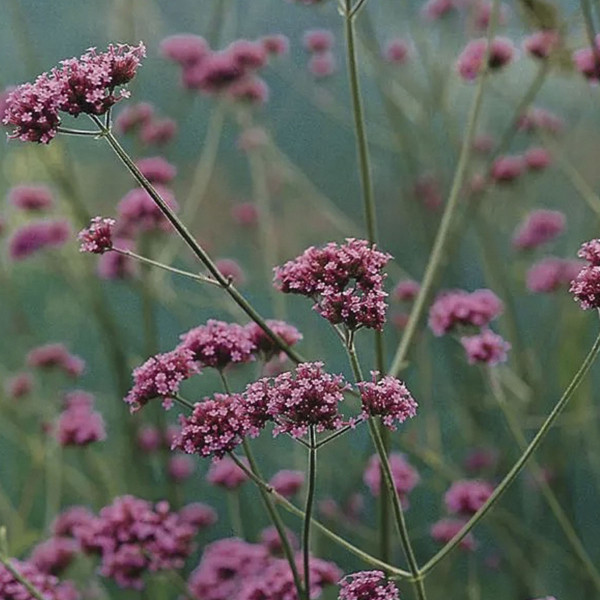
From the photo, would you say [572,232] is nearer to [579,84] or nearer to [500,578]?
[579,84]

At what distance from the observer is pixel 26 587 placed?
0.81 meters

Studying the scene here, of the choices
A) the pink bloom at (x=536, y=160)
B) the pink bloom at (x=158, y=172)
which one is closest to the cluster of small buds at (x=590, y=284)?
the pink bloom at (x=158, y=172)

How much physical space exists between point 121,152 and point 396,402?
0.73 feet

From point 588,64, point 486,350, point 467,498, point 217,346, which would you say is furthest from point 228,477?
point 588,64

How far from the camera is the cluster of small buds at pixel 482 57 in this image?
1207 millimetres

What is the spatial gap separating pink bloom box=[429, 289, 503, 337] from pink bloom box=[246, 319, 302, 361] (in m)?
0.25

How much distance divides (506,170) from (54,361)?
67 cm

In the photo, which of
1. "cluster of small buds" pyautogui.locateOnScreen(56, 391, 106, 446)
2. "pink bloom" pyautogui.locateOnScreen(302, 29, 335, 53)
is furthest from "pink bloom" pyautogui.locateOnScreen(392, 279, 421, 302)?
"cluster of small buds" pyautogui.locateOnScreen(56, 391, 106, 446)

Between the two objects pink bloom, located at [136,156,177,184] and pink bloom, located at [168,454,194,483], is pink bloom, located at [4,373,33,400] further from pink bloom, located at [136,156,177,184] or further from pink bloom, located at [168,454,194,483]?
pink bloom, located at [136,156,177,184]

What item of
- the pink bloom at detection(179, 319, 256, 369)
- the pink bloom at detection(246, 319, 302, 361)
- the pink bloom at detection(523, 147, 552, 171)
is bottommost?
the pink bloom at detection(179, 319, 256, 369)

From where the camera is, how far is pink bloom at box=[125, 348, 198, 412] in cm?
74

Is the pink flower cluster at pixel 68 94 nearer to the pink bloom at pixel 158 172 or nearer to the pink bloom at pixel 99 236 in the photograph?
the pink bloom at pixel 99 236

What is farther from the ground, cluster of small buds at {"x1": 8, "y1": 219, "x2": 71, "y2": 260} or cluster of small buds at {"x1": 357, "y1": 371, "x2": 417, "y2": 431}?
cluster of small buds at {"x1": 8, "y1": 219, "x2": 71, "y2": 260}

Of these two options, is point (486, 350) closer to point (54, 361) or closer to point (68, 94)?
point (68, 94)
